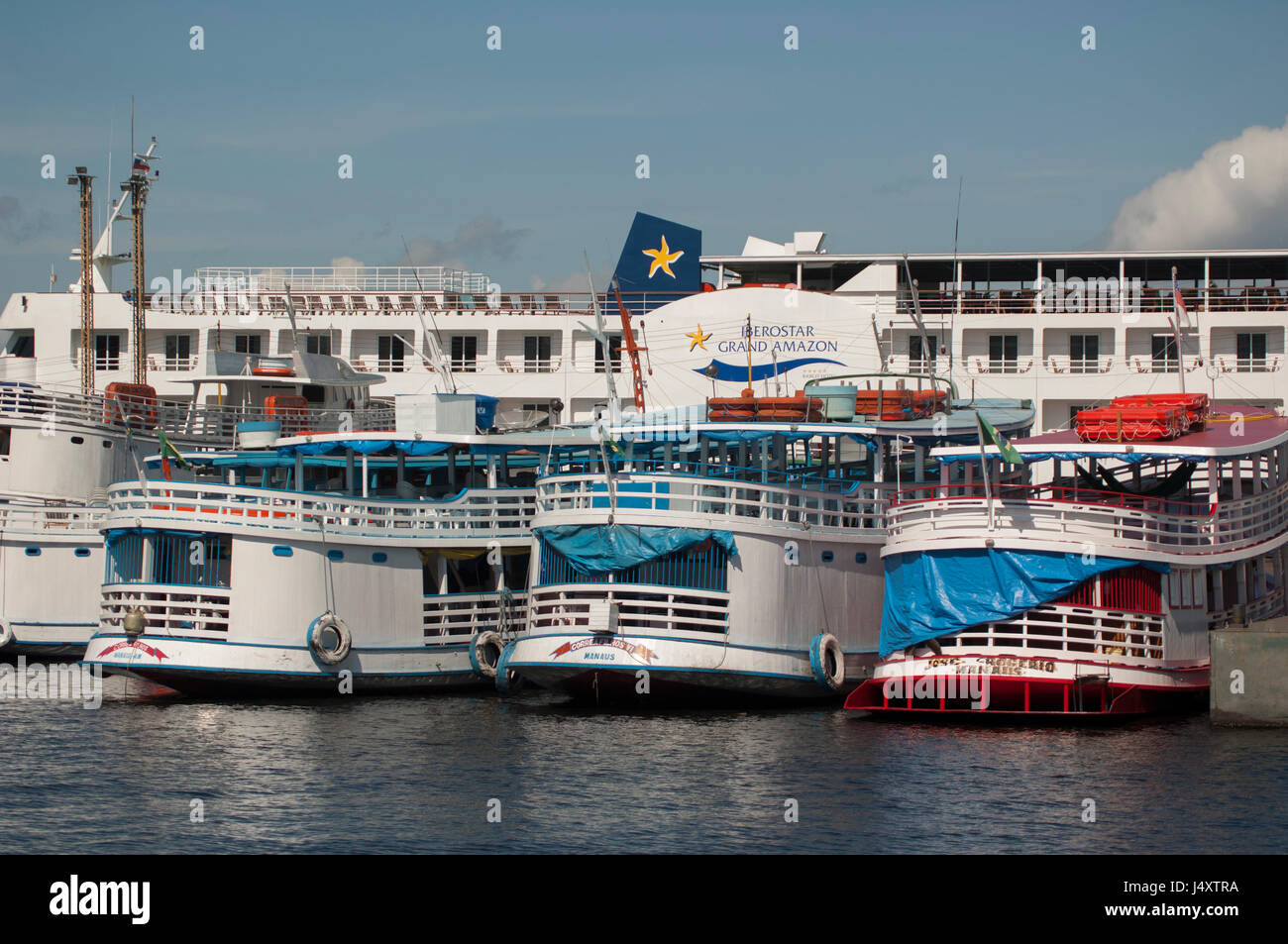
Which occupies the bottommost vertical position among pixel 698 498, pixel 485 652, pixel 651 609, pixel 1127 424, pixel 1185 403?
pixel 485 652

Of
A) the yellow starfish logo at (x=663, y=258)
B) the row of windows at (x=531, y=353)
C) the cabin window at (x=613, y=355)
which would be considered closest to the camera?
the cabin window at (x=613, y=355)

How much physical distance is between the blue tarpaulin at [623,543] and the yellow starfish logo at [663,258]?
24093mm

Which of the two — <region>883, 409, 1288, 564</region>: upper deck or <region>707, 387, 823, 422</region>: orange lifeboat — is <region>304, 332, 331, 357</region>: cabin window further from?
<region>883, 409, 1288, 564</region>: upper deck

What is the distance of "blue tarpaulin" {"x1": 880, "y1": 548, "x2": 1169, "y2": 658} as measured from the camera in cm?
2878

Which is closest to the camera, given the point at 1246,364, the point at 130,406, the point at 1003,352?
the point at 130,406

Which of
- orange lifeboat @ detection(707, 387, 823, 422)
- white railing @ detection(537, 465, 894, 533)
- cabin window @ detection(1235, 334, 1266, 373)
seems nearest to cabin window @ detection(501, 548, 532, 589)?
white railing @ detection(537, 465, 894, 533)

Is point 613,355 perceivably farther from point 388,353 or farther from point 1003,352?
point 1003,352

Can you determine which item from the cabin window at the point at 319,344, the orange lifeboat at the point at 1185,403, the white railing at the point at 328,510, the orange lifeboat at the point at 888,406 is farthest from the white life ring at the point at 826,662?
the cabin window at the point at 319,344

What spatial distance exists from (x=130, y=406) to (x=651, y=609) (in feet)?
64.7

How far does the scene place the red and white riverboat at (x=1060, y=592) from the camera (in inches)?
1133

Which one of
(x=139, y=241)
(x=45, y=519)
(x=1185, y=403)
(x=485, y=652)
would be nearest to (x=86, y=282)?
(x=139, y=241)

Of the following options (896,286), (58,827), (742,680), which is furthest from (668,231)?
(58,827)

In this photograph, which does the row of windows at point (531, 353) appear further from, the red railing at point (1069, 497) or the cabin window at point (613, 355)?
the red railing at point (1069, 497)

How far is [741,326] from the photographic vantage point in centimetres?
4916
